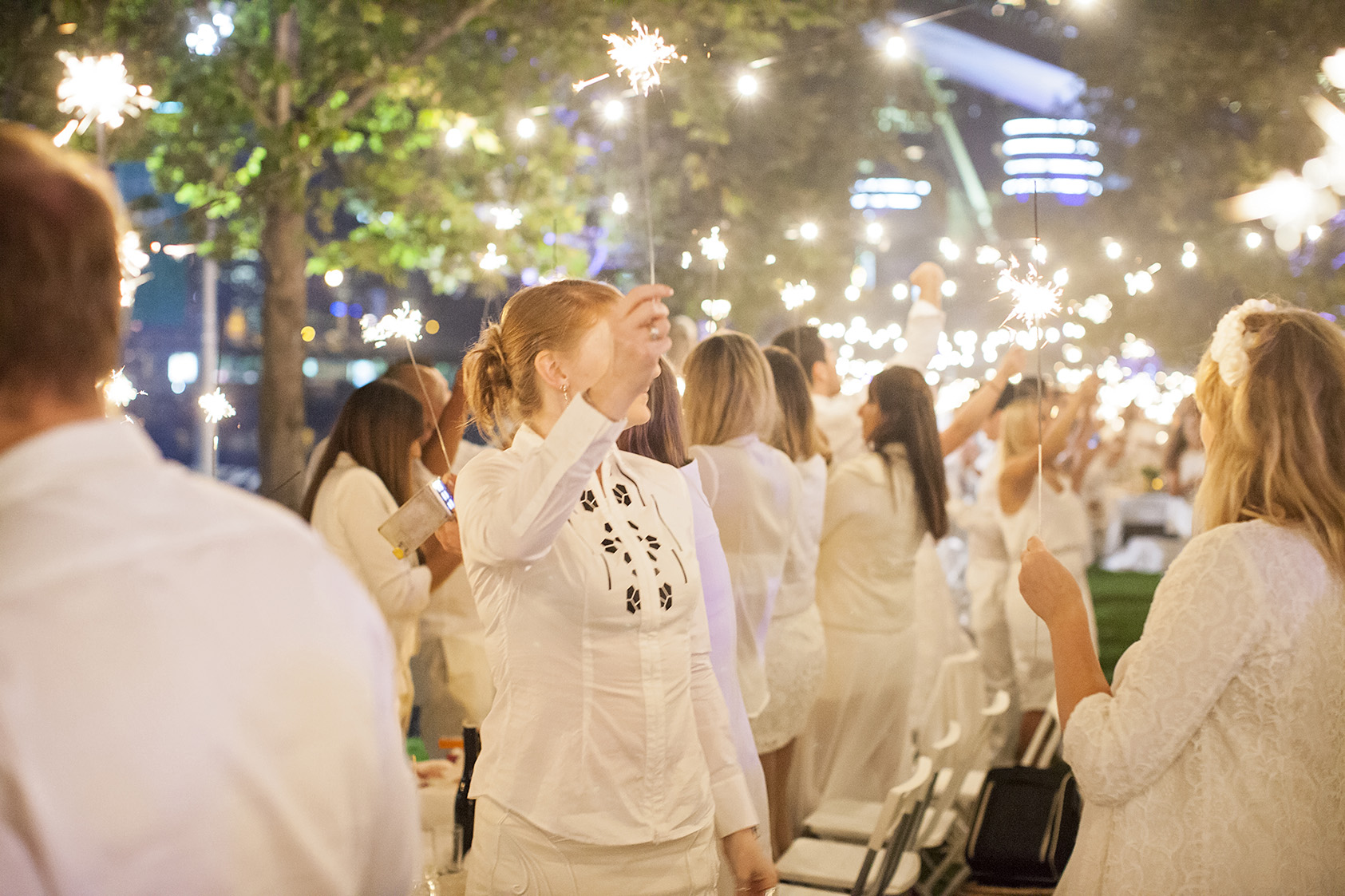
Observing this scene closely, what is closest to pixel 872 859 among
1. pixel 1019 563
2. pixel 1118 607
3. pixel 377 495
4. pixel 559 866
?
pixel 559 866

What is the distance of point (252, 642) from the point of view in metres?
0.77

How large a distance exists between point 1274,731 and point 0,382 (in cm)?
182

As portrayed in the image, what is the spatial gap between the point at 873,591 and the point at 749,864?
213 cm

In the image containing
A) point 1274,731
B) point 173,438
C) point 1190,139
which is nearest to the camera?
point 1274,731

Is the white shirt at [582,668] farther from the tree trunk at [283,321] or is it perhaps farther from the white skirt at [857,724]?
the tree trunk at [283,321]

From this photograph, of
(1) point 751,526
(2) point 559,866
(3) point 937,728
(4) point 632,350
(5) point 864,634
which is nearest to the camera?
(4) point 632,350

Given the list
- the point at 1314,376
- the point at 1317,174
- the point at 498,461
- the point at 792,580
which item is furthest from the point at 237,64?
the point at 1314,376

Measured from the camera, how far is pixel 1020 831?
358cm

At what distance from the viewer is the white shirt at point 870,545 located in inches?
144

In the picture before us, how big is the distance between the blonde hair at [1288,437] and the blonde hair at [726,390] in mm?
1217

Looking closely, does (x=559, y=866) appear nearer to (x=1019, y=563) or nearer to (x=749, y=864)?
(x=749, y=864)

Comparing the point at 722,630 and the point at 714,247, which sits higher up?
the point at 714,247

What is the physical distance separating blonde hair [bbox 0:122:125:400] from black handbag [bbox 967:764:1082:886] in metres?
3.46

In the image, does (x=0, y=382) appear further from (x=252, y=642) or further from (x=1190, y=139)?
(x=1190, y=139)
